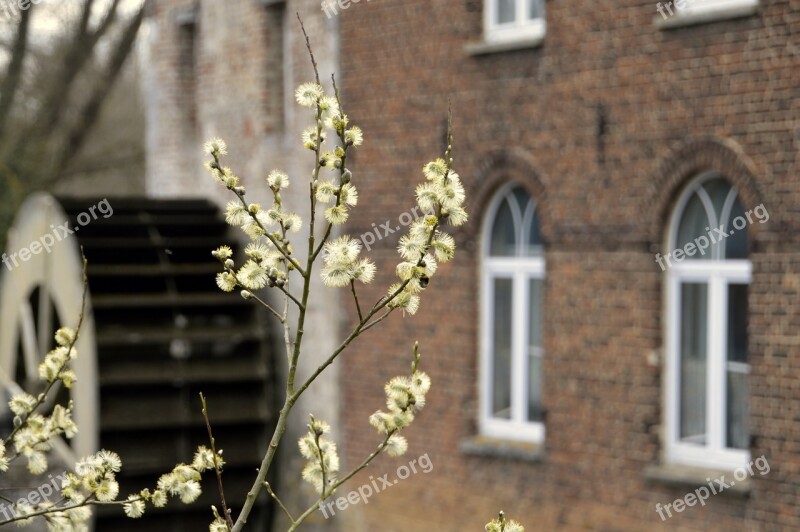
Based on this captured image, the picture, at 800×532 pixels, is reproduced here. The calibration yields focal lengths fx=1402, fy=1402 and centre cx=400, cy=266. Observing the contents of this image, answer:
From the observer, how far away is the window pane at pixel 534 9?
1015cm

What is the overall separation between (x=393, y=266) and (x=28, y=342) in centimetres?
469

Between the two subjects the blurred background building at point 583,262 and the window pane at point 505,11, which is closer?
the blurred background building at point 583,262

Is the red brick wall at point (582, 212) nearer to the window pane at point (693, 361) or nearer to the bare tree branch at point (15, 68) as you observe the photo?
the window pane at point (693, 361)

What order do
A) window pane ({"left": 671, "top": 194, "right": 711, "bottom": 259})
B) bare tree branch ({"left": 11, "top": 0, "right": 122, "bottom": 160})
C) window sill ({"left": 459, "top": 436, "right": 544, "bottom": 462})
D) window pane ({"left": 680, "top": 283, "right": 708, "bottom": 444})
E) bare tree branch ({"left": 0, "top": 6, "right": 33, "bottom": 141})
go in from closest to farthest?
window pane ({"left": 671, "top": 194, "right": 711, "bottom": 259}), window pane ({"left": 680, "top": 283, "right": 708, "bottom": 444}), window sill ({"left": 459, "top": 436, "right": 544, "bottom": 462}), bare tree branch ({"left": 0, "top": 6, "right": 33, "bottom": 141}), bare tree branch ({"left": 11, "top": 0, "right": 122, "bottom": 160})

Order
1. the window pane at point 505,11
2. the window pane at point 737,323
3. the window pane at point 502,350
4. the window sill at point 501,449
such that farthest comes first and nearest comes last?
the window pane at point 502,350 → the window pane at point 505,11 → the window sill at point 501,449 → the window pane at point 737,323

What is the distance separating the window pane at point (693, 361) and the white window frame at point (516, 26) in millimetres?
2189

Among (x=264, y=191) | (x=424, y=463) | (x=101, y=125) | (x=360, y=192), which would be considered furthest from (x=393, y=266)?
(x=101, y=125)

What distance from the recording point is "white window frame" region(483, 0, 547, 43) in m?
10.1

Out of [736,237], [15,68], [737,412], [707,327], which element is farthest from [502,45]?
[15,68]

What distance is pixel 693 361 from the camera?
359 inches

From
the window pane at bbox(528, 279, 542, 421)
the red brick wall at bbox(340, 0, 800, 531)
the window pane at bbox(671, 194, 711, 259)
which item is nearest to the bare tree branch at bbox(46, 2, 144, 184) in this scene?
the red brick wall at bbox(340, 0, 800, 531)

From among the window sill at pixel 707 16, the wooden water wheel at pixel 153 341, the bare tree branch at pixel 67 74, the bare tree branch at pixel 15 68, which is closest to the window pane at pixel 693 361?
the window sill at pixel 707 16

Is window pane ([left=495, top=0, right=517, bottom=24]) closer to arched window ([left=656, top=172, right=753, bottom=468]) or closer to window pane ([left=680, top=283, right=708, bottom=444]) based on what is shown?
arched window ([left=656, top=172, right=753, bottom=468])

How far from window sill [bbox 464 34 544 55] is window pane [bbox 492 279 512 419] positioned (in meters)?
1.71
